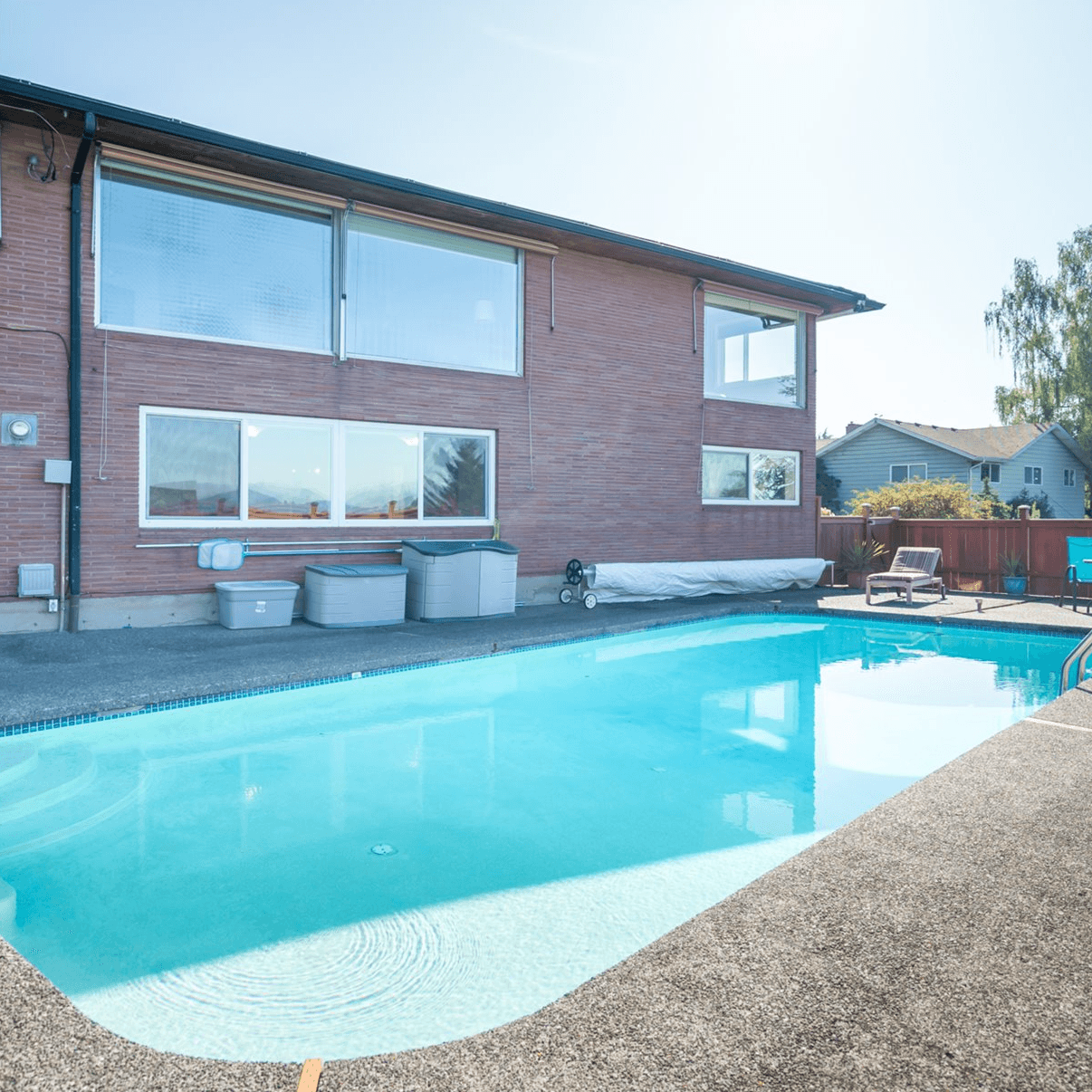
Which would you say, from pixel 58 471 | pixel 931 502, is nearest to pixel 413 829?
pixel 58 471

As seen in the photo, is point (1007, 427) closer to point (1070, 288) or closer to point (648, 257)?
point (1070, 288)

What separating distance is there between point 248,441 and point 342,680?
397 cm

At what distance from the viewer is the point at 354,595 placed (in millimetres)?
9023

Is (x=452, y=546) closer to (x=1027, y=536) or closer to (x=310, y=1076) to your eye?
(x=310, y=1076)

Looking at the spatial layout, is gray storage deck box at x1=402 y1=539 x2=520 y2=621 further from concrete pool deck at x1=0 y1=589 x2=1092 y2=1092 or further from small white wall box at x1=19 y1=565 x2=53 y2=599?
concrete pool deck at x1=0 y1=589 x2=1092 y2=1092

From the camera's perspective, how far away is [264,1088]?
1.69 metres

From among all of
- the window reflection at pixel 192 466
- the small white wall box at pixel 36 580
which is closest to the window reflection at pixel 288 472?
the window reflection at pixel 192 466

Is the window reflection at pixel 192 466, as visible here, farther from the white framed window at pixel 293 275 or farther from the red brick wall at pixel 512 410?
the white framed window at pixel 293 275

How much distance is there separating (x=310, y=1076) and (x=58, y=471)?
25.9 ft

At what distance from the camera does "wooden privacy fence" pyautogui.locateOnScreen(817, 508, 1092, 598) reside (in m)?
13.2

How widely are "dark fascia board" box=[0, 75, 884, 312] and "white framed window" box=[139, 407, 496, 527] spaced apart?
2681mm

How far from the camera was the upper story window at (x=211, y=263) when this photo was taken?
8617mm

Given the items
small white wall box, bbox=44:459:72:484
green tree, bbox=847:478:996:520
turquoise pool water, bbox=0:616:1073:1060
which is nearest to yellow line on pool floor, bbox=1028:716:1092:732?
turquoise pool water, bbox=0:616:1073:1060

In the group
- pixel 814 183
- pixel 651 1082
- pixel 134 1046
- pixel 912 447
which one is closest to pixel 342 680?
pixel 134 1046
